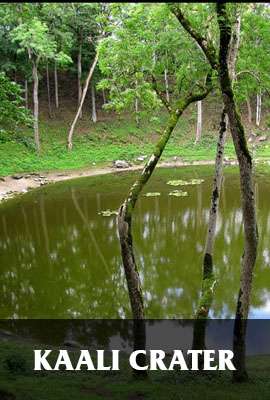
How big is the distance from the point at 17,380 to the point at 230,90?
5.85m

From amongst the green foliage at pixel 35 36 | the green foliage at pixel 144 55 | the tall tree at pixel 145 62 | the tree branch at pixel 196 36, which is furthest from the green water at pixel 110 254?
the green foliage at pixel 35 36

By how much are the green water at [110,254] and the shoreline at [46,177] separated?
135 cm

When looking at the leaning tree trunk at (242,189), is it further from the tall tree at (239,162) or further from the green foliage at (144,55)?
the green foliage at (144,55)

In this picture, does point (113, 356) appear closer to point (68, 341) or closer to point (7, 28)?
point (68, 341)

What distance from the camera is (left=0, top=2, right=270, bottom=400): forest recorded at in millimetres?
8414

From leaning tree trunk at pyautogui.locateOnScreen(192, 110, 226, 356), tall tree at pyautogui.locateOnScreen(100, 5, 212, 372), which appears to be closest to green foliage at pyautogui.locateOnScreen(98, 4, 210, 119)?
tall tree at pyautogui.locateOnScreen(100, 5, 212, 372)

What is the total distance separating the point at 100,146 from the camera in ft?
131

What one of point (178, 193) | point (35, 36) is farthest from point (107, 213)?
point (35, 36)

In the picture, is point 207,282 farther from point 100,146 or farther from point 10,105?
point 100,146

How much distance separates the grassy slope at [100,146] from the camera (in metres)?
35.6

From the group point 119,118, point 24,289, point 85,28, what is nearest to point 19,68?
Answer: point 85,28

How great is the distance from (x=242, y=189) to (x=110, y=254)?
1075cm

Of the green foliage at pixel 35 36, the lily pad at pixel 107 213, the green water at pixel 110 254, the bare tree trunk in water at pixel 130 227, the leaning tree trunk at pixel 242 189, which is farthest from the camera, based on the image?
the green foliage at pixel 35 36

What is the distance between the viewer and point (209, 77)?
30.0 ft
